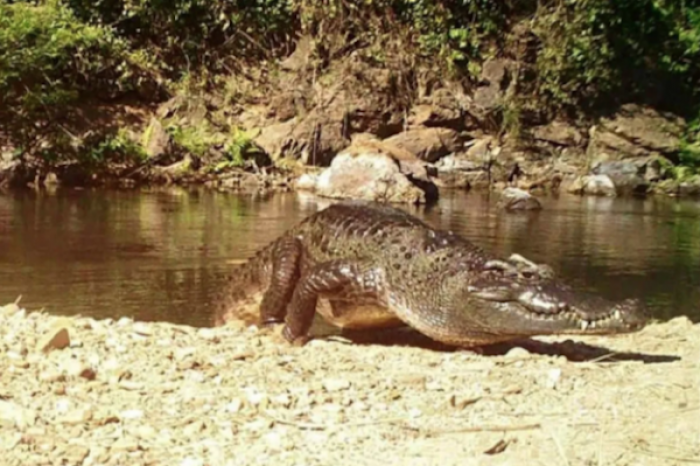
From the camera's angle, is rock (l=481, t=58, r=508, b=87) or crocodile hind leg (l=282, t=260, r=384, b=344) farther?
rock (l=481, t=58, r=508, b=87)

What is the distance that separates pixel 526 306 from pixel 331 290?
3.30 feet

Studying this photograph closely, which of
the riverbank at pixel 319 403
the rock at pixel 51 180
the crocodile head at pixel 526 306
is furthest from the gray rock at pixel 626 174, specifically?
the crocodile head at pixel 526 306

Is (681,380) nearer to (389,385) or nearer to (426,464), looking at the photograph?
(389,385)

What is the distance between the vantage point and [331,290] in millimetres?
4891

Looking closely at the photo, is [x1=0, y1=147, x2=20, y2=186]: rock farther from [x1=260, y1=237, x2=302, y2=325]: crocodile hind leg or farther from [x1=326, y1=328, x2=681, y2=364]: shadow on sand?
[x1=326, y1=328, x2=681, y2=364]: shadow on sand

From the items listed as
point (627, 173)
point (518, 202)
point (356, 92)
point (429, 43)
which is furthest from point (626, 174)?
point (356, 92)

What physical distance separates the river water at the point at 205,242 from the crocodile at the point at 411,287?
4.09ft

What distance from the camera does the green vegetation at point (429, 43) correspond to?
20.4 metres

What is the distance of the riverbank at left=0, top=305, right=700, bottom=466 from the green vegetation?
644 inches

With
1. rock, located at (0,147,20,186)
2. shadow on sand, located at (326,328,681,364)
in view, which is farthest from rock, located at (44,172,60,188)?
shadow on sand, located at (326,328,681,364)

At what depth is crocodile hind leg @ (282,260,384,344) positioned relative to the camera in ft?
16.0

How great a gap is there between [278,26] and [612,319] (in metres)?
18.1

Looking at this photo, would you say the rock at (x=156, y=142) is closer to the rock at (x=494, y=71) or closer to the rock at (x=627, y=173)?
the rock at (x=494, y=71)

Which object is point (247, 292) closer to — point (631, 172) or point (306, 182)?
point (306, 182)
